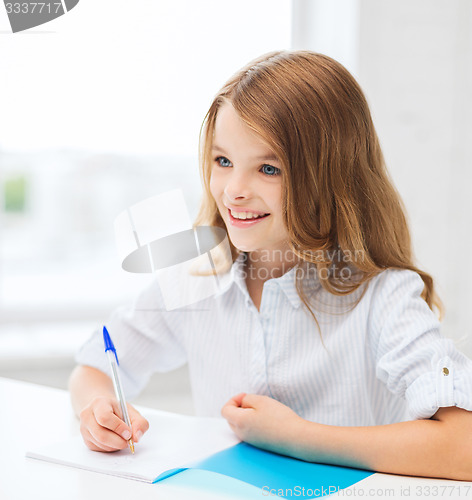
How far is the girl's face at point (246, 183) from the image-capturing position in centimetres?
83

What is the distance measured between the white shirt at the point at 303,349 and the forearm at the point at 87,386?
2cm

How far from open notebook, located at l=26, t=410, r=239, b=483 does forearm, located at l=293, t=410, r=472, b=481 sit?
0.38 ft

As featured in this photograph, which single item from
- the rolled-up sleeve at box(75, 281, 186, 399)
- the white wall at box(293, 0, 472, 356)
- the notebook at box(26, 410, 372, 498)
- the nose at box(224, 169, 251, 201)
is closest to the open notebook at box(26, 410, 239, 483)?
the notebook at box(26, 410, 372, 498)

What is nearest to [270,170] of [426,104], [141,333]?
[141,333]

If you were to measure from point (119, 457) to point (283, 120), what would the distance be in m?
0.46

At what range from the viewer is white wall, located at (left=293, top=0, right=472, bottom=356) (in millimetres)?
1434

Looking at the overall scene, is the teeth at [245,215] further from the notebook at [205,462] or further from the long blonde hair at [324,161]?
the notebook at [205,462]

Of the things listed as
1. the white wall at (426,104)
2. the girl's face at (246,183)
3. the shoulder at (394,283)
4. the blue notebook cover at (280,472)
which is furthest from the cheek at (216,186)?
the white wall at (426,104)

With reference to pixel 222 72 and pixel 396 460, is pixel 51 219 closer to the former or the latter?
pixel 222 72

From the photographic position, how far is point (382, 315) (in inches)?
33.8

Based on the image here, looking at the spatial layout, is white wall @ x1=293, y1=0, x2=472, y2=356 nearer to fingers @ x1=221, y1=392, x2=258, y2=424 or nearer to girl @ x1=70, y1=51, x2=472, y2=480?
girl @ x1=70, y1=51, x2=472, y2=480

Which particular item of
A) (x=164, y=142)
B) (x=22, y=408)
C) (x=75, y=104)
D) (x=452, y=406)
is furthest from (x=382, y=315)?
(x=75, y=104)

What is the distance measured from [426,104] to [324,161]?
749 millimetres

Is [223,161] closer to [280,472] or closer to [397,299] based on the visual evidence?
[397,299]
